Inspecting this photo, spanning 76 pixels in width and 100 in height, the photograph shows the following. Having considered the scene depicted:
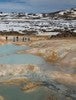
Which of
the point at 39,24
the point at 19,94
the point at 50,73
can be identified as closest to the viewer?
the point at 19,94

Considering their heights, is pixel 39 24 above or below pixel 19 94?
below

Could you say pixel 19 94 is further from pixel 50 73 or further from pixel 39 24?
pixel 39 24

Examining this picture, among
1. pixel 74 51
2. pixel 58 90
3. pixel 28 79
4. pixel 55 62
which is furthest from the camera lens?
pixel 74 51

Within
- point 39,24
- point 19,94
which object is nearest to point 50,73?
point 19,94

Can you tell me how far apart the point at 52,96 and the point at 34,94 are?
1.04 meters

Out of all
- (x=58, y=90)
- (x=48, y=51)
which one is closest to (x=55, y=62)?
(x=48, y=51)

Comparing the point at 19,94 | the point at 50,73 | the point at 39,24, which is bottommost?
the point at 39,24

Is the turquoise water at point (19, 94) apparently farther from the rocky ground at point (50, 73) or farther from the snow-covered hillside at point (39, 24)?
the snow-covered hillside at point (39, 24)

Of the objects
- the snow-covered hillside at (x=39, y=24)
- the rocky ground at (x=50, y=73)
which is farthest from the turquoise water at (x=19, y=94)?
the snow-covered hillside at (x=39, y=24)

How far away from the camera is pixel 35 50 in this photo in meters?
27.3

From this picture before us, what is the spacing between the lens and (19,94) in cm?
1642

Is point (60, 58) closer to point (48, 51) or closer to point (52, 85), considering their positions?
point (48, 51)

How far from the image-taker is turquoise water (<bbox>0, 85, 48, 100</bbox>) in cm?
1592

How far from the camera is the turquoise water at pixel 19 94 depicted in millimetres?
15923
